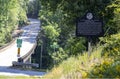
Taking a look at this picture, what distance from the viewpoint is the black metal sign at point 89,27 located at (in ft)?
56.6

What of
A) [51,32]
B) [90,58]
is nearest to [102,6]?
[90,58]

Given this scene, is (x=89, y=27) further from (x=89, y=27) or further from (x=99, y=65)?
(x=99, y=65)

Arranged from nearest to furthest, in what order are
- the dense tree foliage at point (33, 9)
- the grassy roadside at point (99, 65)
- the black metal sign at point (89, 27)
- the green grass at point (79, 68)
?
the grassy roadside at point (99, 65) → the green grass at point (79, 68) → the black metal sign at point (89, 27) → the dense tree foliage at point (33, 9)

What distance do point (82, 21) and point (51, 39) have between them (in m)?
71.4

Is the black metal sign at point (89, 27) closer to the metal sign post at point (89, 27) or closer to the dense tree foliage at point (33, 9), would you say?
the metal sign post at point (89, 27)

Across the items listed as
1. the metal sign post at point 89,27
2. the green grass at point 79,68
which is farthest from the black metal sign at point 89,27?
the green grass at point 79,68

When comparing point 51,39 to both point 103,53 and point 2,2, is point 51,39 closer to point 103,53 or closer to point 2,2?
point 2,2

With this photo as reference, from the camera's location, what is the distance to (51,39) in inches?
3494

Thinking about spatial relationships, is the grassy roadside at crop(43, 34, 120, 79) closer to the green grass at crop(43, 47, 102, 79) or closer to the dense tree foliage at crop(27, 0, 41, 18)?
the green grass at crop(43, 47, 102, 79)

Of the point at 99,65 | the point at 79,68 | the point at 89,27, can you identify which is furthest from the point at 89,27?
the point at 99,65

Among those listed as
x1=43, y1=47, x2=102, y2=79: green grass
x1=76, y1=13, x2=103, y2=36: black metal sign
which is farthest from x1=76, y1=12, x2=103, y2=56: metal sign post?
x1=43, y1=47, x2=102, y2=79: green grass

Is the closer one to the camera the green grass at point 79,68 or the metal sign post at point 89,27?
the green grass at point 79,68

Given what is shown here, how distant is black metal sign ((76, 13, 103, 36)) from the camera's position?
17250mm

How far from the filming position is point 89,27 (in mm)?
17281
